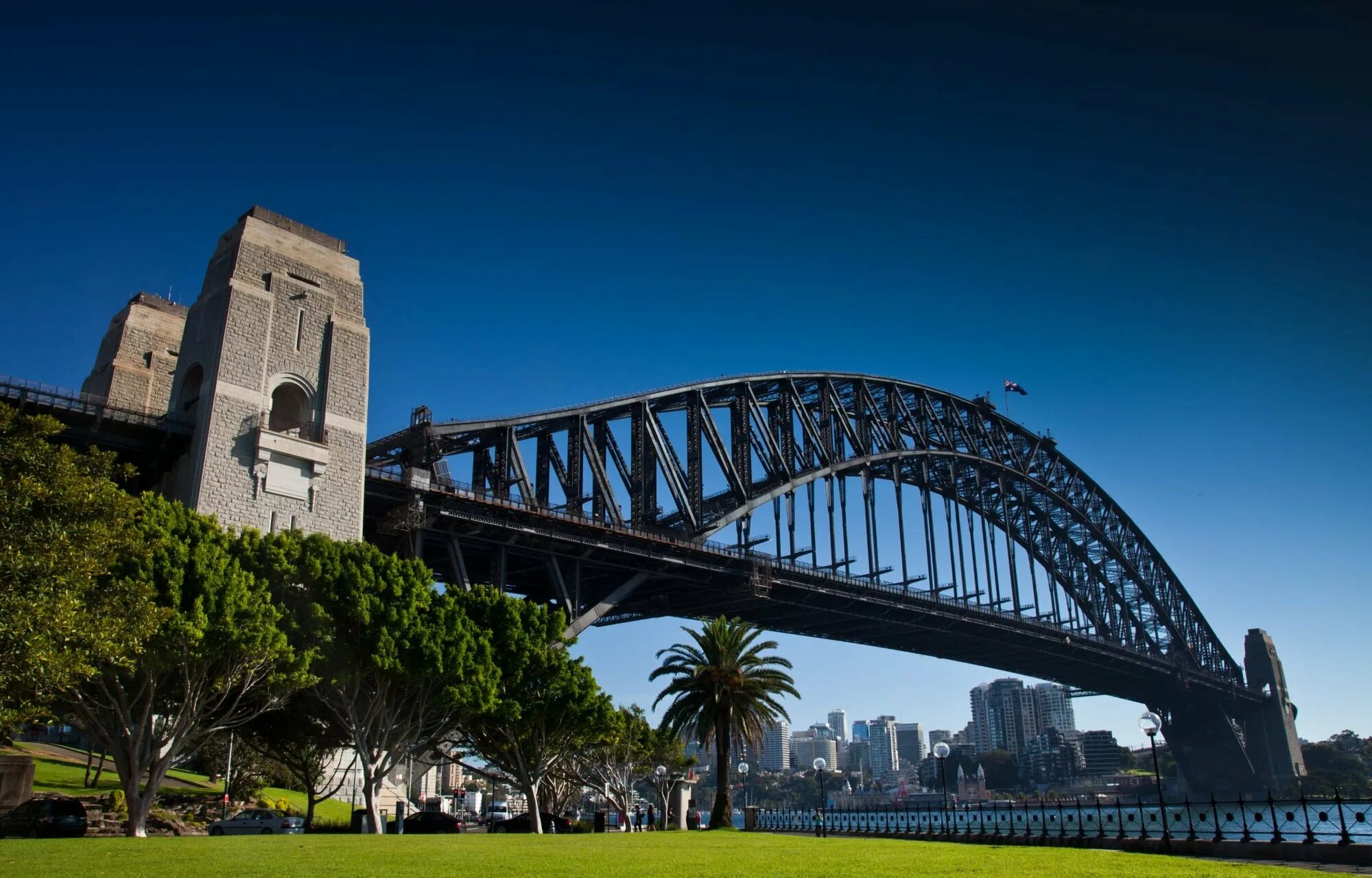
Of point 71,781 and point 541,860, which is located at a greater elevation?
point 71,781

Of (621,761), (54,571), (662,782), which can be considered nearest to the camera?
(54,571)

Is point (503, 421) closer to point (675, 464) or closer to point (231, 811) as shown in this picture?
point (675, 464)

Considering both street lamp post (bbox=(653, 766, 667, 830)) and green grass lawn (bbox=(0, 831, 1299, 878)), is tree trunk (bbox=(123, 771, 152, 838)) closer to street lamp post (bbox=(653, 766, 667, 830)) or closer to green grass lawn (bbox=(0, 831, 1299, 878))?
green grass lawn (bbox=(0, 831, 1299, 878))

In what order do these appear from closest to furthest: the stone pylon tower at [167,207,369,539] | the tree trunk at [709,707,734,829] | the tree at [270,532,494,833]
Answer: the tree at [270,532,494,833], the stone pylon tower at [167,207,369,539], the tree trunk at [709,707,734,829]

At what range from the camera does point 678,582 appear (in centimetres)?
8194

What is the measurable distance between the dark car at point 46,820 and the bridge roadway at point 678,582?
80.6ft

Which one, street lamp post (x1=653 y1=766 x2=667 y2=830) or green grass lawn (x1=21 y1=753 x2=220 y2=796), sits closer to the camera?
green grass lawn (x1=21 y1=753 x2=220 y2=796)

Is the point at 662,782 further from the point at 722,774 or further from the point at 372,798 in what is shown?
the point at 372,798

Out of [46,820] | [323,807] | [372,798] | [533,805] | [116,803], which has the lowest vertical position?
[323,807]

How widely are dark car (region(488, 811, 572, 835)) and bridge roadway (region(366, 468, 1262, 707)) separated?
44.3ft

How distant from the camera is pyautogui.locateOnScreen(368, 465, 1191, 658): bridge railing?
61312 mm

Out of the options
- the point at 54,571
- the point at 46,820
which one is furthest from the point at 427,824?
the point at 54,571

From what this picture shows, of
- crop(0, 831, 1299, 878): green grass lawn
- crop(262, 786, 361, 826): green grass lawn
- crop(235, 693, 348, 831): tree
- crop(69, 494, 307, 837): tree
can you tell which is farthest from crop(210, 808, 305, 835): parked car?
crop(0, 831, 1299, 878): green grass lawn

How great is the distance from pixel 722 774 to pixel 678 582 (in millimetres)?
Result: 27326
